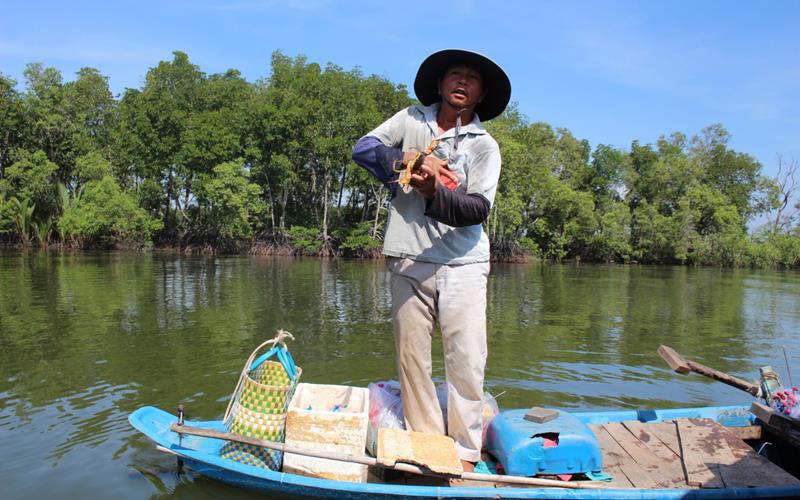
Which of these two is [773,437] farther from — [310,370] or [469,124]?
[310,370]

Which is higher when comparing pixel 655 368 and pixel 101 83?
pixel 101 83

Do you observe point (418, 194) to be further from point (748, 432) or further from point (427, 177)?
point (748, 432)

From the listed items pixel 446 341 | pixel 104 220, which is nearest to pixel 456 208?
pixel 446 341

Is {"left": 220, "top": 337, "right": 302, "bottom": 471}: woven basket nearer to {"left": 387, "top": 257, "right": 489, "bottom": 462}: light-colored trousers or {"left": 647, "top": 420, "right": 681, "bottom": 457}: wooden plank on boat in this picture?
{"left": 387, "top": 257, "right": 489, "bottom": 462}: light-colored trousers

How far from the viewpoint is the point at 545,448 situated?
3658mm

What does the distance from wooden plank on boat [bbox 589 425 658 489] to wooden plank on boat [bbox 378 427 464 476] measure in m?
1.22

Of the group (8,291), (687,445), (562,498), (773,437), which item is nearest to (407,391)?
(562,498)

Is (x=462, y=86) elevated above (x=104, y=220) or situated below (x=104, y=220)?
above

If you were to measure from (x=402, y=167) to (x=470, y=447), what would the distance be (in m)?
1.83

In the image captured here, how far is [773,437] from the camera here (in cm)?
461

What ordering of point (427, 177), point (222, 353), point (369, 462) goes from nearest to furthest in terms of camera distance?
point (427, 177), point (369, 462), point (222, 353)

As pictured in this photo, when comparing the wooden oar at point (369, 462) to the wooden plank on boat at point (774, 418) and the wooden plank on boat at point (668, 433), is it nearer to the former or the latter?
the wooden plank on boat at point (668, 433)

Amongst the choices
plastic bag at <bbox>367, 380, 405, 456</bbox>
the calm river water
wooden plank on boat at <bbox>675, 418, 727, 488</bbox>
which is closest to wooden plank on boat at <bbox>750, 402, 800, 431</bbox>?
wooden plank on boat at <bbox>675, 418, 727, 488</bbox>

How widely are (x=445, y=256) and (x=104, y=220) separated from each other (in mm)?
36490
